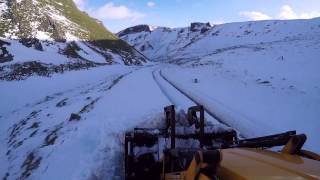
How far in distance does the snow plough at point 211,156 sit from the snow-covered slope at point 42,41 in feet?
77.8

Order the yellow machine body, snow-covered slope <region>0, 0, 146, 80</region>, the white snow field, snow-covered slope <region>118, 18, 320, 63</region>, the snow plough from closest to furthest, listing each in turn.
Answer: the yellow machine body, the snow plough, the white snow field, snow-covered slope <region>0, 0, 146, 80</region>, snow-covered slope <region>118, 18, 320, 63</region>

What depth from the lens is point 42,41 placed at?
55875 mm

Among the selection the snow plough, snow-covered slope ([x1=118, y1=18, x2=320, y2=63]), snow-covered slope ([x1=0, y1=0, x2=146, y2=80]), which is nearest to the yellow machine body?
the snow plough

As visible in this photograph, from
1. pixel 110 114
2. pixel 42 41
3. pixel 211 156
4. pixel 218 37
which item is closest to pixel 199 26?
pixel 218 37

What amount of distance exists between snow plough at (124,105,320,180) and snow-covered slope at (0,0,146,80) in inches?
934

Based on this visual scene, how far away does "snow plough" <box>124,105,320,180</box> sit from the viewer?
383 cm

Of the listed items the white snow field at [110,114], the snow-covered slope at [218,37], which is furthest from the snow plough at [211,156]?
the snow-covered slope at [218,37]

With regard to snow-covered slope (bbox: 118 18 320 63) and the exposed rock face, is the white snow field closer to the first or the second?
snow-covered slope (bbox: 118 18 320 63)

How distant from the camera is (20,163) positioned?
980 centimetres

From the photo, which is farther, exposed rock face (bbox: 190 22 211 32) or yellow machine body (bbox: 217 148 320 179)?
exposed rock face (bbox: 190 22 211 32)

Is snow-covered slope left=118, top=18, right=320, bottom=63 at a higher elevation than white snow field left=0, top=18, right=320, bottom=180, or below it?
higher

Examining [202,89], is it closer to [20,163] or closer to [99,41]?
[20,163]

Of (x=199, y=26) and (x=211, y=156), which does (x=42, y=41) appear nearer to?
(x=211, y=156)

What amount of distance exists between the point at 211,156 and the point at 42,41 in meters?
54.9
